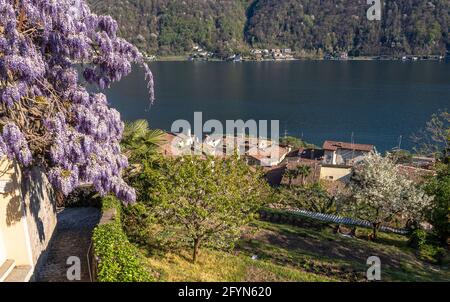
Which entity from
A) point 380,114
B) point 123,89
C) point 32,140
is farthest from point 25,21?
point 123,89

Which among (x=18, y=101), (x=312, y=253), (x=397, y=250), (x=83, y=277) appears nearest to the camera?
(x=18, y=101)

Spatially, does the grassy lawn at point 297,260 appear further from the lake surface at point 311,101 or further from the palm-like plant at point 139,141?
the lake surface at point 311,101

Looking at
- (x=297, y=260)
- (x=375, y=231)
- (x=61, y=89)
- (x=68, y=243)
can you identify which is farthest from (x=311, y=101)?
(x=61, y=89)

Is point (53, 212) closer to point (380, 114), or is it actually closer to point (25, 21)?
point (25, 21)

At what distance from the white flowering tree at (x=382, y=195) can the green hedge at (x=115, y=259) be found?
1361cm

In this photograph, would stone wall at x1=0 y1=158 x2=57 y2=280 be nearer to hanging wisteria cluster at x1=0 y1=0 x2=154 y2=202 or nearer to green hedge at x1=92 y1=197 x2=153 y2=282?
hanging wisteria cluster at x1=0 y1=0 x2=154 y2=202

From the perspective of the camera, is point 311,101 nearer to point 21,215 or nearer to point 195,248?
point 195,248

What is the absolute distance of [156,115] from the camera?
110 meters

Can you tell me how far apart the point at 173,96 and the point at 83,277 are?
127 metres

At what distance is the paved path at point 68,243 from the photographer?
39.8ft

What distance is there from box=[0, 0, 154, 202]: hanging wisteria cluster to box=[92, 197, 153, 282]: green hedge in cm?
113

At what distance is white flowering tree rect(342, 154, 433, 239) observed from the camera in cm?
2044

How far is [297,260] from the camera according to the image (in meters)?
16.0

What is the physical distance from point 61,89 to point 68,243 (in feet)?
17.7
